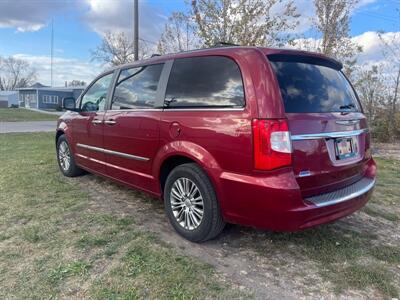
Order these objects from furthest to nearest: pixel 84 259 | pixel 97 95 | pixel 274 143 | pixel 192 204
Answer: pixel 97 95, pixel 192 204, pixel 84 259, pixel 274 143

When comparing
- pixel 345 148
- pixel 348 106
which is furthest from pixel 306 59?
pixel 345 148

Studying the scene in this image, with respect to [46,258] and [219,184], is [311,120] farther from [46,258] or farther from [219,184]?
[46,258]

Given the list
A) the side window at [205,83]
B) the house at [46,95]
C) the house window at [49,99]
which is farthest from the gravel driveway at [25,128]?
the house window at [49,99]

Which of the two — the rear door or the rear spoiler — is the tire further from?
the rear spoiler

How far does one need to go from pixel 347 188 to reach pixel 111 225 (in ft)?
7.98

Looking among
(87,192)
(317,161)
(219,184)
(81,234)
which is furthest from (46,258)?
(317,161)

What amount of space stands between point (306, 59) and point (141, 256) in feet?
7.61

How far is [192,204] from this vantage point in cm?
336

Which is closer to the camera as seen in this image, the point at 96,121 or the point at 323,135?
the point at 323,135

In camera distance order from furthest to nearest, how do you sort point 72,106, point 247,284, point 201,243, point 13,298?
point 72,106 → point 201,243 → point 247,284 → point 13,298

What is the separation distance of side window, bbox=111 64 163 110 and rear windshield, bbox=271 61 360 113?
1.47 metres

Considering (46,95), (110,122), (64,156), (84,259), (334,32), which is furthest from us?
(46,95)

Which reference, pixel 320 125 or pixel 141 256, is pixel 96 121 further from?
pixel 320 125

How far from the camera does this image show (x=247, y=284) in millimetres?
2682
